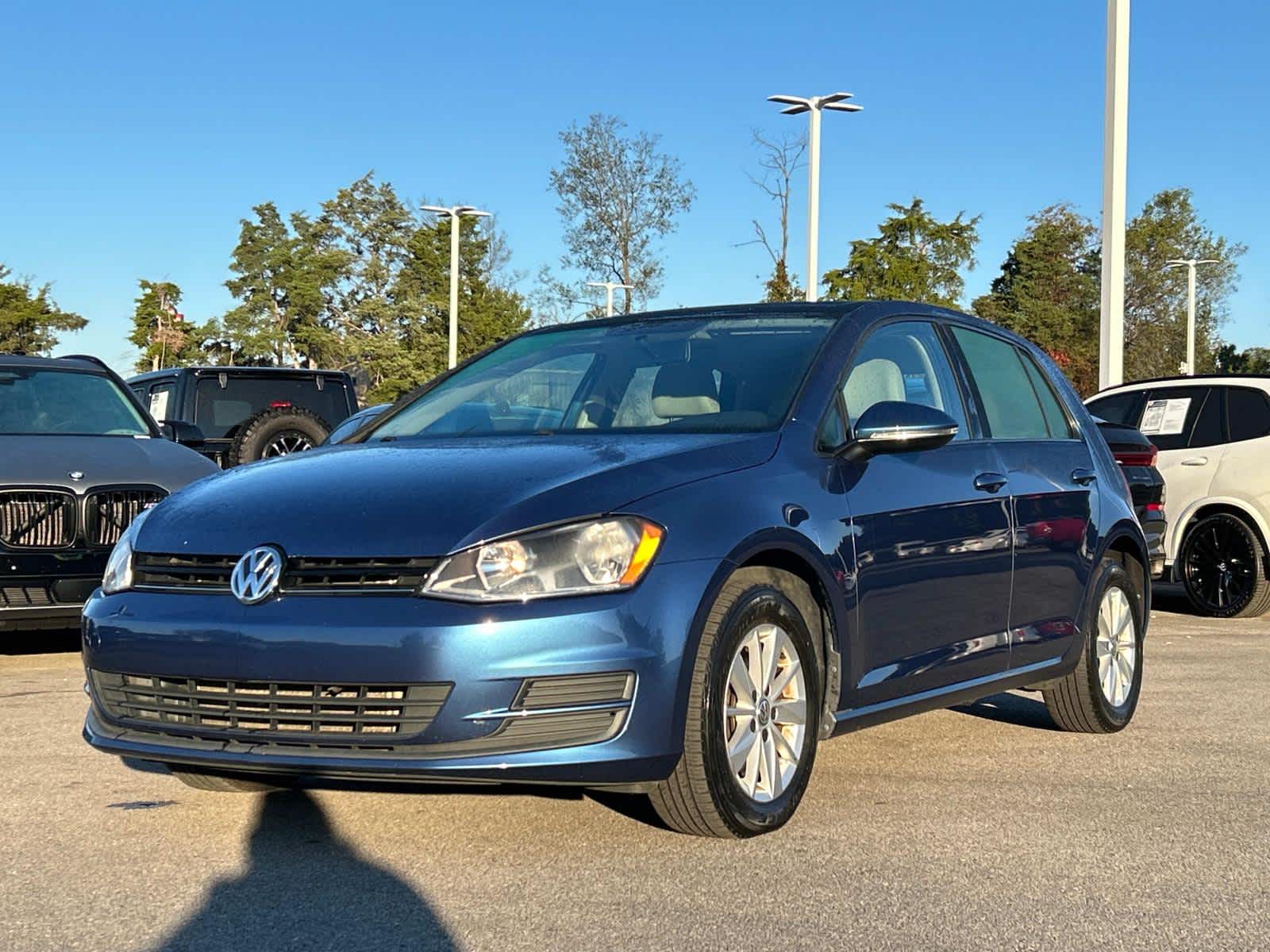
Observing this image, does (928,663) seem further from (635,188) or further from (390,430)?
(635,188)

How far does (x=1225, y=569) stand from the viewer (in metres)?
12.2

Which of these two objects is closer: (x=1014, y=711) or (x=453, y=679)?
(x=453, y=679)

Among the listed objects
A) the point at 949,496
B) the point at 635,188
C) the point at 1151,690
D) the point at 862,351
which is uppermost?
the point at 635,188

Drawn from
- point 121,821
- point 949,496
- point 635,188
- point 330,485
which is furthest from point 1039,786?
point 635,188

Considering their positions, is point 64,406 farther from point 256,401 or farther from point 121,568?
point 256,401

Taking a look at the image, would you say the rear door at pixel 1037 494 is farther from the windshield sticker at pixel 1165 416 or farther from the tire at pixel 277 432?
the tire at pixel 277 432

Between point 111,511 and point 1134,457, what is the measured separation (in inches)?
240

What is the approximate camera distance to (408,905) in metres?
4.21

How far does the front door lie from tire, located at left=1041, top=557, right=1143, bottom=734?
79cm

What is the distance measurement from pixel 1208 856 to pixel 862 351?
199 centimetres

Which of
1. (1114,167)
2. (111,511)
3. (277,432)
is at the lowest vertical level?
(111,511)

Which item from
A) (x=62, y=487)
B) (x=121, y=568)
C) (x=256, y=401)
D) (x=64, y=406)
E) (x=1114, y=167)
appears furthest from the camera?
(x=1114, y=167)

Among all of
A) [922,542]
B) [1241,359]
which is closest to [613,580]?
[922,542]

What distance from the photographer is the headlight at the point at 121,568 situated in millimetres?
4898
